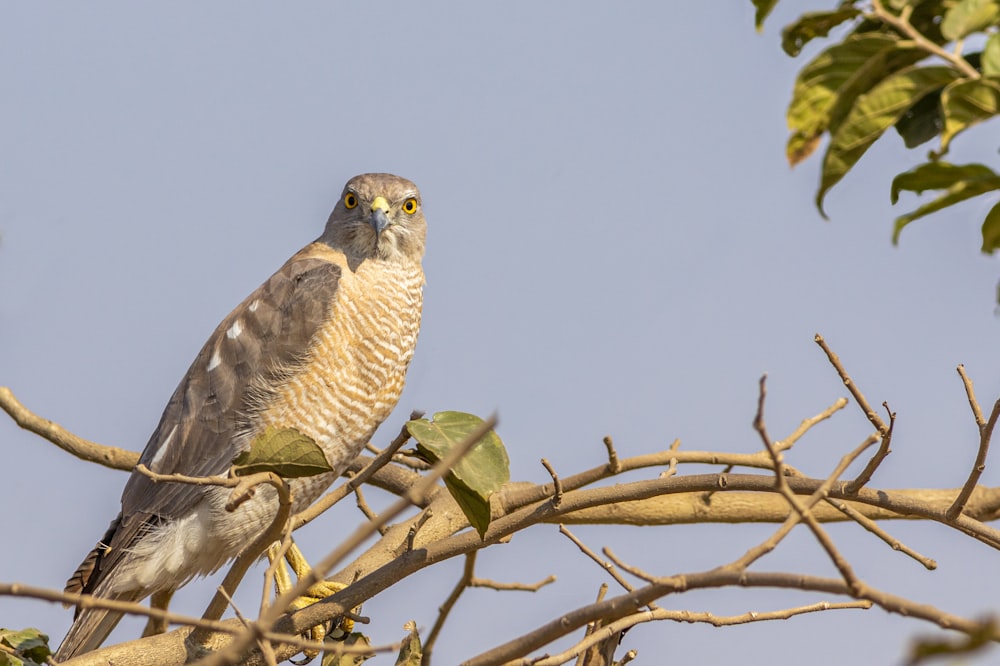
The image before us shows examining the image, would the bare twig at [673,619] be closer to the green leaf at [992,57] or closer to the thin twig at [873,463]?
the thin twig at [873,463]

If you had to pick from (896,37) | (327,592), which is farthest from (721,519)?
(896,37)

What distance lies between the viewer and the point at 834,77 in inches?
74.2

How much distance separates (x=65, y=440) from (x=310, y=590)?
1.15m

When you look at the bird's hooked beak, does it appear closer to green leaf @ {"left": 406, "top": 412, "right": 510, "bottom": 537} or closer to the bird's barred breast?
the bird's barred breast

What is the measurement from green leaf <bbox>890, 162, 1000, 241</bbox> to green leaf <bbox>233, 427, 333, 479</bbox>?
59.4 inches

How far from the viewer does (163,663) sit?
3910 mm

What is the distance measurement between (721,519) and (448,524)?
1.19 metres

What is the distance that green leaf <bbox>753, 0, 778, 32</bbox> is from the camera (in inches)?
75.6

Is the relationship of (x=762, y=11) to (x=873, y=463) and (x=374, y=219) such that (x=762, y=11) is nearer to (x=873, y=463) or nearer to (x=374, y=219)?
(x=873, y=463)

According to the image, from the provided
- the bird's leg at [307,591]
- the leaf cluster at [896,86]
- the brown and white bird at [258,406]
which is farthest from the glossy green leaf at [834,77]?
the brown and white bird at [258,406]

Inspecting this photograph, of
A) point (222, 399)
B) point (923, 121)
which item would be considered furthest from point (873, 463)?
point (222, 399)

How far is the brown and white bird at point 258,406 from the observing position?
4.84 m

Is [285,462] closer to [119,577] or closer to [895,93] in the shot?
[895,93]

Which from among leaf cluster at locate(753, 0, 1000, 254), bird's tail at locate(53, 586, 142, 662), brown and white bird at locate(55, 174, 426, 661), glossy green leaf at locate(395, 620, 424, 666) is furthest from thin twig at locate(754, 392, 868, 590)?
bird's tail at locate(53, 586, 142, 662)
